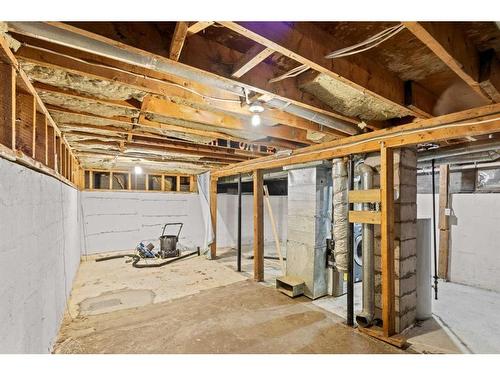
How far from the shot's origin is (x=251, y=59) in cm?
133

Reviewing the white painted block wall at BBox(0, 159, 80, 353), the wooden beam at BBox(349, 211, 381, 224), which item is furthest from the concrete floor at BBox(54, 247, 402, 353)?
the wooden beam at BBox(349, 211, 381, 224)

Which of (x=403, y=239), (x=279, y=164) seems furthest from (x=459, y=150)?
(x=279, y=164)

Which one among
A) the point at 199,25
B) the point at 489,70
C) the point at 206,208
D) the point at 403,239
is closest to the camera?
the point at 199,25

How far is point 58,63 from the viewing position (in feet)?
4.63

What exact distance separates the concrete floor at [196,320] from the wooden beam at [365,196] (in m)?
1.30

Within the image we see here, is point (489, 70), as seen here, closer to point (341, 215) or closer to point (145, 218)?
point (341, 215)

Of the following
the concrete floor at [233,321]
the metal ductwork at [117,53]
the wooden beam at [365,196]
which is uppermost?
the metal ductwork at [117,53]

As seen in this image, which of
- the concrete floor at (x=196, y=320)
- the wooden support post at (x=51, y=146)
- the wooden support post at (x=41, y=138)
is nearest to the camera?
the wooden support post at (x=41, y=138)

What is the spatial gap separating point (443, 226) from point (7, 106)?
17.8 ft

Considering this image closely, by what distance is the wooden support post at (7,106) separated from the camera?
4.31 ft

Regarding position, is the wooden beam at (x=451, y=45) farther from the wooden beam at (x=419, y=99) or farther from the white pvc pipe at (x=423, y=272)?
the white pvc pipe at (x=423, y=272)

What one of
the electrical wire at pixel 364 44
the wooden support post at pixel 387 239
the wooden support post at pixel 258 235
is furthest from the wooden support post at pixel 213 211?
the electrical wire at pixel 364 44

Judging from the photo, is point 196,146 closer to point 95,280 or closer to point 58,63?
point 58,63

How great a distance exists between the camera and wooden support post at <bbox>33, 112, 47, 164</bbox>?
208 centimetres
